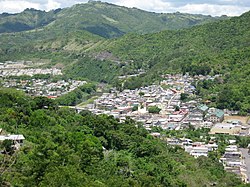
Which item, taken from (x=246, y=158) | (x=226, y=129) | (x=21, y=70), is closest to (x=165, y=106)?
(x=226, y=129)

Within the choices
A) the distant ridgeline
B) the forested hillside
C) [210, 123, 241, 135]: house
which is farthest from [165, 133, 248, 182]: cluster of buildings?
the distant ridgeline

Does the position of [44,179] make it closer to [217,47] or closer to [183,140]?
[183,140]

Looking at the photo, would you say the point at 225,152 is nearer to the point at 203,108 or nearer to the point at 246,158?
the point at 246,158

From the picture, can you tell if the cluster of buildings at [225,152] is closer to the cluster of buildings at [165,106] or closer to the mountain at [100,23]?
the cluster of buildings at [165,106]

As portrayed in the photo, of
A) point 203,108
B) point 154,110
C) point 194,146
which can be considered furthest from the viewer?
point 154,110

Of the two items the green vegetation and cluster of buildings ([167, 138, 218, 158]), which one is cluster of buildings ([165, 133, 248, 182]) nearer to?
cluster of buildings ([167, 138, 218, 158])

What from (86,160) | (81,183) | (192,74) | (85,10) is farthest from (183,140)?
(85,10)

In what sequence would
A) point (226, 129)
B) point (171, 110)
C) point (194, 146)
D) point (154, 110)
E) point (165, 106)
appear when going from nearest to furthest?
point (194, 146), point (226, 129), point (154, 110), point (171, 110), point (165, 106)
